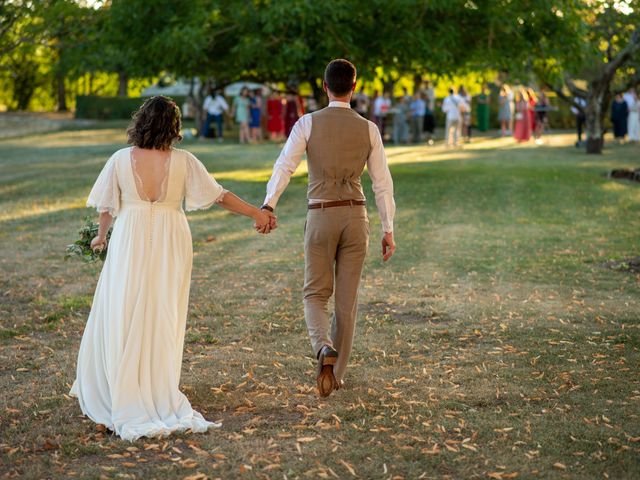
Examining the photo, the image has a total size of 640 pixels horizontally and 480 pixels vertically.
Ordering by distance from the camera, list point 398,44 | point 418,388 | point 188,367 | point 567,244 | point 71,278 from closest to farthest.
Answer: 1. point 418,388
2. point 188,367
3. point 71,278
4. point 567,244
5. point 398,44

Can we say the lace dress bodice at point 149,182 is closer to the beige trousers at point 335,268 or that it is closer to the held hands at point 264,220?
the held hands at point 264,220

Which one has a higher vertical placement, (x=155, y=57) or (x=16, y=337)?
(x=155, y=57)

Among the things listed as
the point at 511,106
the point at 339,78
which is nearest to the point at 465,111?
the point at 511,106

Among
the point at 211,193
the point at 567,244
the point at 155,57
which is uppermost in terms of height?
the point at 155,57

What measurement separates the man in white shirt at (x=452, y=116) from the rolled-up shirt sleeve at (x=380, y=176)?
28.5 metres

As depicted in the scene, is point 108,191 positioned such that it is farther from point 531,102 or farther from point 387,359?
point 531,102

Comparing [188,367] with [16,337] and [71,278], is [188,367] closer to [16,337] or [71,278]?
[16,337]

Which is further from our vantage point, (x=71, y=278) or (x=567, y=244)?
(x=567, y=244)

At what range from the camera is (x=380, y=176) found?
6785 millimetres

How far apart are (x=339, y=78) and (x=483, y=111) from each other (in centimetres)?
4017

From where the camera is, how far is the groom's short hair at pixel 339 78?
6.65m

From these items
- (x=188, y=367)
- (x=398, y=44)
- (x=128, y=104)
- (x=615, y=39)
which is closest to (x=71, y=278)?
(x=188, y=367)

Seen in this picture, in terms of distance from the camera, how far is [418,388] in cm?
711

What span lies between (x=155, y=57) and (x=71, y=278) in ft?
37.7
